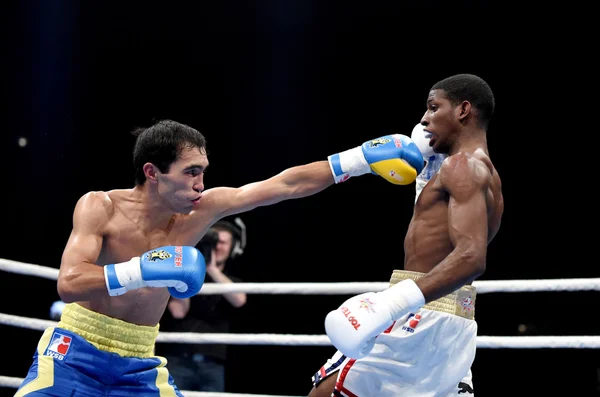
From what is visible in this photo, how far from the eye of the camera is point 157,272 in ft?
7.66

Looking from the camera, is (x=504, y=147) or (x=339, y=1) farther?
(x=339, y=1)

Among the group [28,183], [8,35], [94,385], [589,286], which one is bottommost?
[94,385]

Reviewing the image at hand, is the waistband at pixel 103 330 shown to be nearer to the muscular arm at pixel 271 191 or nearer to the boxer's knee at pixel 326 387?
the muscular arm at pixel 271 191

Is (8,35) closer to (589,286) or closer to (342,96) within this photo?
(342,96)

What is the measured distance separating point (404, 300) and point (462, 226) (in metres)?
0.28

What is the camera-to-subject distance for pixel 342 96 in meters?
7.28

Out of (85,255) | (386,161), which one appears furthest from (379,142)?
(85,255)

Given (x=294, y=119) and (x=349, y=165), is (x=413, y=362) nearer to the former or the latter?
(x=349, y=165)

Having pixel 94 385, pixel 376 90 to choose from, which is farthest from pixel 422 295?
pixel 376 90

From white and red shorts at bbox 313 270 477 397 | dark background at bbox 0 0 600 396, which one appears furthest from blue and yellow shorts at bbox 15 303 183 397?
dark background at bbox 0 0 600 396

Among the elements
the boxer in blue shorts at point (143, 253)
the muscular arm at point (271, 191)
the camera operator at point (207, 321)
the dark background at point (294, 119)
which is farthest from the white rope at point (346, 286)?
the dark background at point (294, 119)

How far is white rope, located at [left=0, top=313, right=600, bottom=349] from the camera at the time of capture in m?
3.05

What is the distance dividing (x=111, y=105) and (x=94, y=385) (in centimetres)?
508

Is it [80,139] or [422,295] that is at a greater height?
[80,139]
